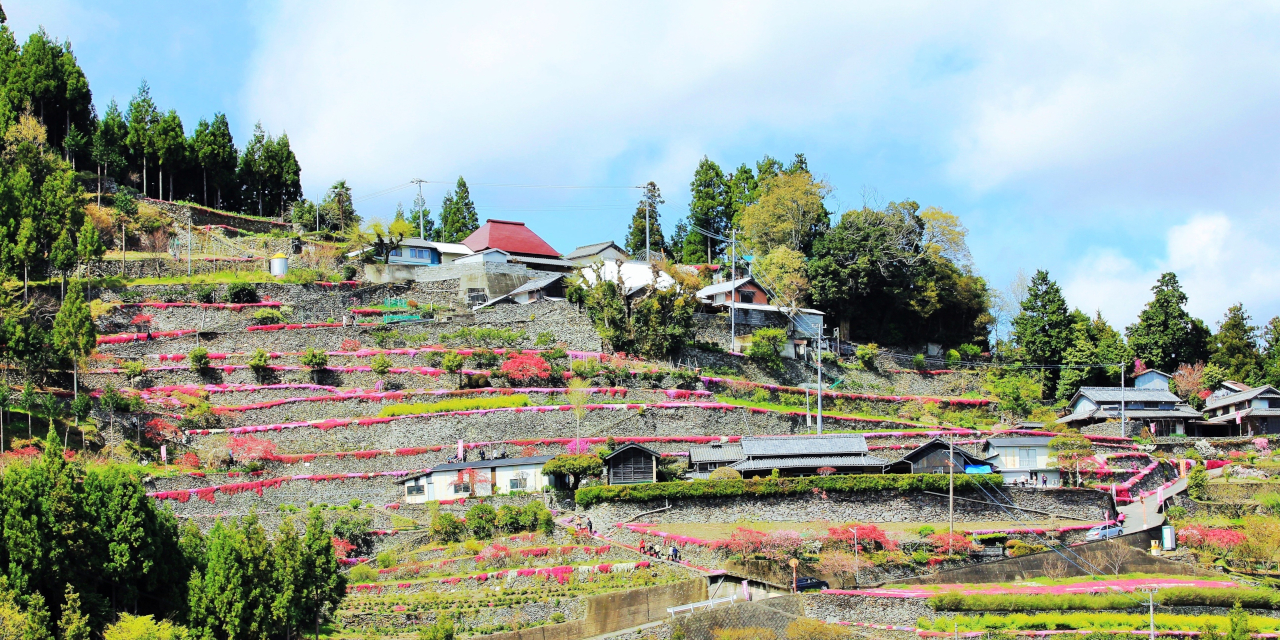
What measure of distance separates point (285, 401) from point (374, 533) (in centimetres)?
1361

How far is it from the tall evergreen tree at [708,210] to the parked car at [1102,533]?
50.6 metres

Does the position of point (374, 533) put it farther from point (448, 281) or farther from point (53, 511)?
point (448, 281)

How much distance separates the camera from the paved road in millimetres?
55597

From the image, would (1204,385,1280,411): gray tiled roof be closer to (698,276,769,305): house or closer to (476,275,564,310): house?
(698,276,769,305): house

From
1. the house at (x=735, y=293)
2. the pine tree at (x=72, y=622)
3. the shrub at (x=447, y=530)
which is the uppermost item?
the house at (x=735, y=293)

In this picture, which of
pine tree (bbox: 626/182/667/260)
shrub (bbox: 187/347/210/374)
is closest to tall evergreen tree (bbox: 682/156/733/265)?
pine tree (bbox: 626/182/667/260)

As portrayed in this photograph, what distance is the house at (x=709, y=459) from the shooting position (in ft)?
190

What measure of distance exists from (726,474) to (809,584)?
917 centimetres

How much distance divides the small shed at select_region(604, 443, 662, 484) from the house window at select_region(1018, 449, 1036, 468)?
18689 millimetres

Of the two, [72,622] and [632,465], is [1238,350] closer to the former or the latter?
[632,465]

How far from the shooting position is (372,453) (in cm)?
5859

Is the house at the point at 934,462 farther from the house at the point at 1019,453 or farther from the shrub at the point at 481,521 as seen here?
the shrub at the point at 481,521

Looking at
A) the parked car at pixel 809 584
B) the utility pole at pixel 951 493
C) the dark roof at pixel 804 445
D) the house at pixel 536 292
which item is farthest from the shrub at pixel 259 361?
the utility pole at pixel 951 493

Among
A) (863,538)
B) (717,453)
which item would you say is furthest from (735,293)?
(863,538)
